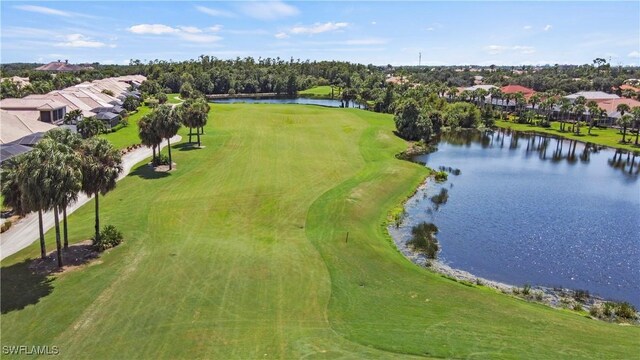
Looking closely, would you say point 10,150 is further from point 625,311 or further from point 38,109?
point 625,311

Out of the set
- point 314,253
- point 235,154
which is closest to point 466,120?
point 235,154

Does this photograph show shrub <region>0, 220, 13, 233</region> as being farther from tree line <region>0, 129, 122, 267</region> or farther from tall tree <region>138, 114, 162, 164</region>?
tall tree <region>138, 114, 162, 164</region>

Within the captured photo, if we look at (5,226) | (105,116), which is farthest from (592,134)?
(5,226)

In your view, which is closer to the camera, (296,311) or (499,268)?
(296,311)

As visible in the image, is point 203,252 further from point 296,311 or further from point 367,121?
point 367,121

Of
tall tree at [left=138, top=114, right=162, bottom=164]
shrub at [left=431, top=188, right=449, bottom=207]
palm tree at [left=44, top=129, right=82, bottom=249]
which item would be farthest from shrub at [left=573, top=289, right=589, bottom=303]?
tall tree at [left=138, top=114, right=162, bottom=164]

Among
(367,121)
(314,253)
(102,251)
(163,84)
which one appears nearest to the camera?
(102,251)
